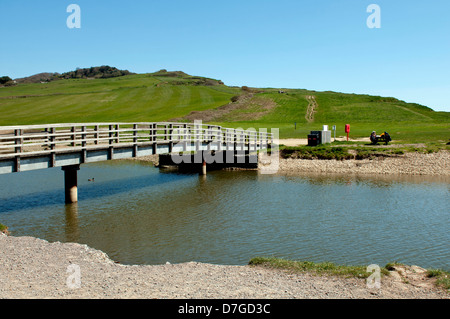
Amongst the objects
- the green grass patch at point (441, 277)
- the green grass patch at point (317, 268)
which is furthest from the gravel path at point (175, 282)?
the green grass patch at point (317, 268)

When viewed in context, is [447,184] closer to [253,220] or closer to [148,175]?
[253,220]

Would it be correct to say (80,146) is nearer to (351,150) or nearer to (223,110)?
(351,150)

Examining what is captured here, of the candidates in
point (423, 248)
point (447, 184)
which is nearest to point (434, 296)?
point (423, 248)

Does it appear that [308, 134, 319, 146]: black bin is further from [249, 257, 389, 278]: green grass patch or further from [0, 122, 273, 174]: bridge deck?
[249, 257, 389, 278]: green grass patch

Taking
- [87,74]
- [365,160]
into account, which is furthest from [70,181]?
[87,74]

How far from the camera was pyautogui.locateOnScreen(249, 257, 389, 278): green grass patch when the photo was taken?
1023 centimetres

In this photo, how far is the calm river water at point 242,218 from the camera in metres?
13.5

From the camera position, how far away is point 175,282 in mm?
9773

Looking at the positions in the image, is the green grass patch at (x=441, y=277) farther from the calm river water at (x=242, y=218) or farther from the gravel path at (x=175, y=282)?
the calm river water at (x=242, y=218)

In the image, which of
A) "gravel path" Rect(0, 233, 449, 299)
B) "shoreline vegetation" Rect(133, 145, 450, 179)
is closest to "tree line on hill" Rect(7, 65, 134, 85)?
"shoreline vegetation" Rect(133, 145, 450, 179)

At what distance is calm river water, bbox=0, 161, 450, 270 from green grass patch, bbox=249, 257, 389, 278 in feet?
4.08

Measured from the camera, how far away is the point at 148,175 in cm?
3180

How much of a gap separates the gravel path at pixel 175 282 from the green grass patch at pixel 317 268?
0.97ft
